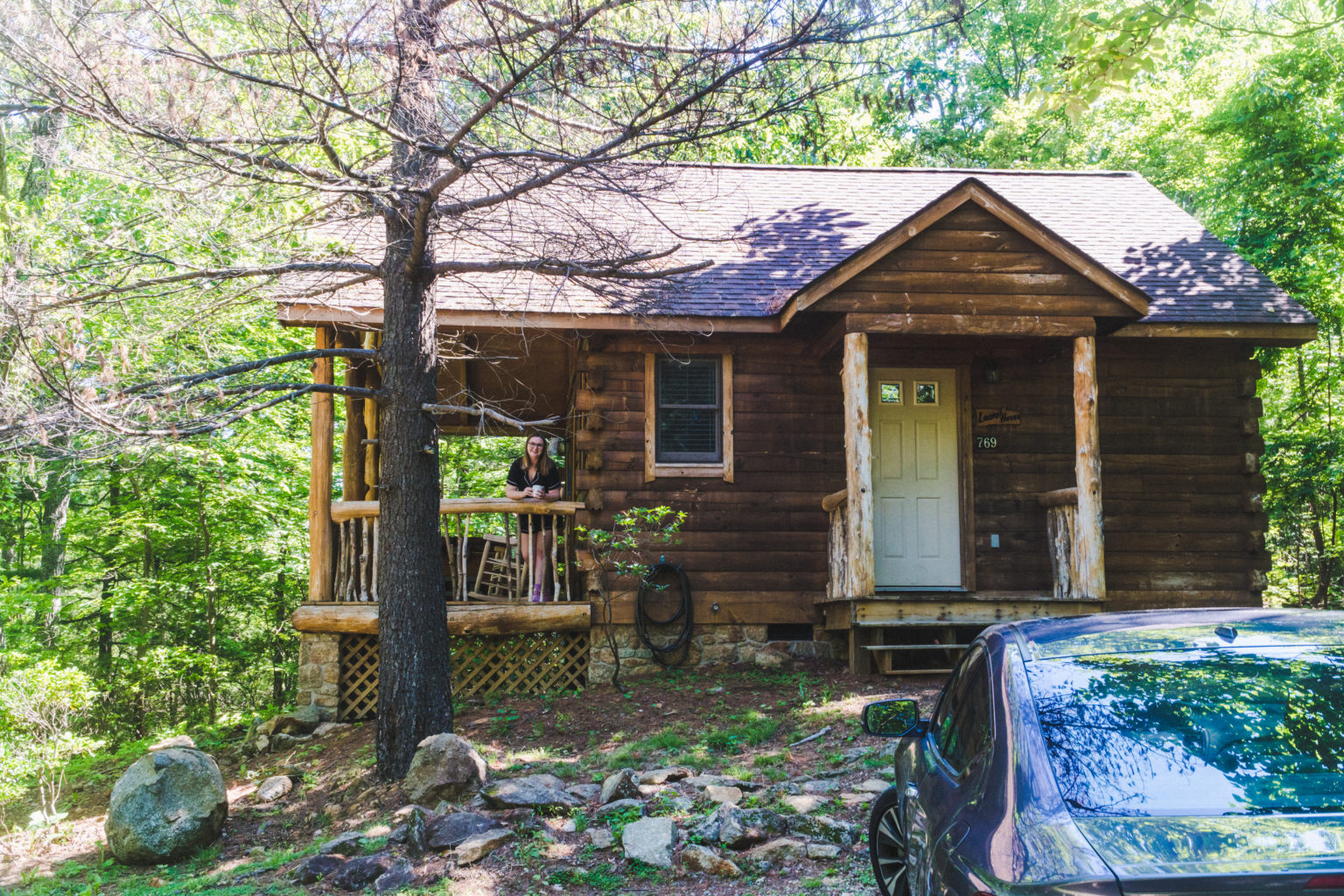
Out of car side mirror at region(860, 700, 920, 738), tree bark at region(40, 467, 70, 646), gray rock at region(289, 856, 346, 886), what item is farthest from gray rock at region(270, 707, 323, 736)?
tree bark at region(40, 467, 70, 646)

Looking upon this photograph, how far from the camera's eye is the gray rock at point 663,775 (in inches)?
241

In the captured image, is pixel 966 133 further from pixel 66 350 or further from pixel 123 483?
pixel 66 350

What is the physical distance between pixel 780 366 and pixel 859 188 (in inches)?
154

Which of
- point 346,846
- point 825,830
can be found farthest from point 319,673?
point 825,830

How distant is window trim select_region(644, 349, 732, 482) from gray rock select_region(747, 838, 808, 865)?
202 inches

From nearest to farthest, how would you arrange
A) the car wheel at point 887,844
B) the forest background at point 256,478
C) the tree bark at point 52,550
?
the car wheel at point 887,844 → the forest background at point 256,478 → the tree bark at point 52,550

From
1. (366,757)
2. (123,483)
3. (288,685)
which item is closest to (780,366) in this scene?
(366,757)

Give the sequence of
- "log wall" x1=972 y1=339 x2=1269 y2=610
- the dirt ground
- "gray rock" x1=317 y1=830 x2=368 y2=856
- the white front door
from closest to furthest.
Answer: the dirt ground, "gray rock" x1=317 y1=830 x2=368 y2=856, the white front door, "log wall" x1=972 y1=339 x2=1269 y2=610

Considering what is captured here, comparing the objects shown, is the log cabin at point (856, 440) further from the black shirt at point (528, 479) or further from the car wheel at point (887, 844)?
the car wheel at point (887, 844)

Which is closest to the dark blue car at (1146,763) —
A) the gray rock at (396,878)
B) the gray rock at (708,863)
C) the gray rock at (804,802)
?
the gray rock at (708,863)

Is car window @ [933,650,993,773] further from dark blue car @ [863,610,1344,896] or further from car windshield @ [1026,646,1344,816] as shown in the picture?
car windshield @ [1026,646,1344,816]

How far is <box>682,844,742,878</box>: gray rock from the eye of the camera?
15.8ft

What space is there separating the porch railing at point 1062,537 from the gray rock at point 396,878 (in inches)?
242

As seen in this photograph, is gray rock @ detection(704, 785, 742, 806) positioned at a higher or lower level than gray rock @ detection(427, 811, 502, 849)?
higher
